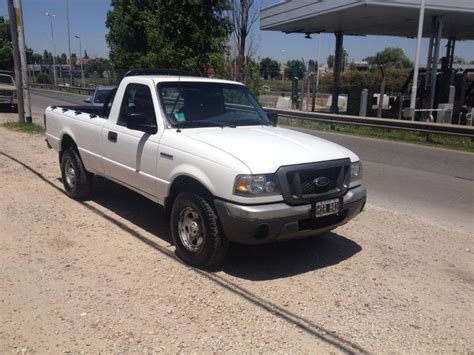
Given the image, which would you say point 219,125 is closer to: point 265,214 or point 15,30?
point 265,214

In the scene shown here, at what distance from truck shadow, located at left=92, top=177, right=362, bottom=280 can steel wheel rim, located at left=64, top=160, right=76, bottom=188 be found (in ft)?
3.10

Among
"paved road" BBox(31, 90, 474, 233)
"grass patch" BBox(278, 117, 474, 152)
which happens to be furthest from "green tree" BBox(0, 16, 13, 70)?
"paved road" BBox(31, 90, 474, 233)

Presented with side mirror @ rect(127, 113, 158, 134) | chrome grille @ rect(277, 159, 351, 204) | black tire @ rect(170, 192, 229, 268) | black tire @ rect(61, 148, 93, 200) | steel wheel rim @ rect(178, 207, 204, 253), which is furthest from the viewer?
black tire @ rect(61, 148, 93, 200)

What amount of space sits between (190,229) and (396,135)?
13.6 metres

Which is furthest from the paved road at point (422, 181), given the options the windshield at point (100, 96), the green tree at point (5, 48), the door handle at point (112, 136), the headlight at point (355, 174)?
the green tree at point (5, 48)

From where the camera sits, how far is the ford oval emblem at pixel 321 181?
4.50 metres

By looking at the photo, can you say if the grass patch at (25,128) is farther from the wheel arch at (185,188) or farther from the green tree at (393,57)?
the green tree at (393,57)

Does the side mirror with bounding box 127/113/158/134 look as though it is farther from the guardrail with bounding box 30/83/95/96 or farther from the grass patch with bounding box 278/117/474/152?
the guardrail with bounding box 30/83/95/96

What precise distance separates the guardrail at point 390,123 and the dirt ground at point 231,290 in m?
9.47

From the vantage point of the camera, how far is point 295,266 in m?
4.95

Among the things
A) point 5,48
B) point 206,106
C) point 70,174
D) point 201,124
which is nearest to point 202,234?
point 201,124

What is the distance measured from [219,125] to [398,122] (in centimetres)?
1257

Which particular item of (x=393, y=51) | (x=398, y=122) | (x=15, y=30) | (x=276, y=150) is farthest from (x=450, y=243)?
(x=393, y=51)

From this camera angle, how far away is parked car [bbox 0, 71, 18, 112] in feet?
77.5
